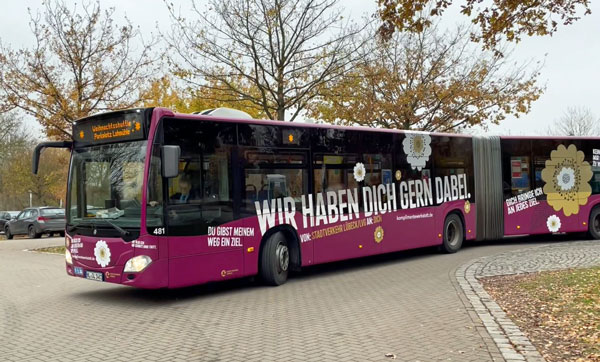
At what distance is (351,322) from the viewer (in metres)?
7.48

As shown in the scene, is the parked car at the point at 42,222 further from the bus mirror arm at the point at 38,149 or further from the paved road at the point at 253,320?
the bus mirror arm at the point at 38,149

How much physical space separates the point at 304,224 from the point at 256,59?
8641 millimetres

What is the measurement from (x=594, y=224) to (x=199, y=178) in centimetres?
1251

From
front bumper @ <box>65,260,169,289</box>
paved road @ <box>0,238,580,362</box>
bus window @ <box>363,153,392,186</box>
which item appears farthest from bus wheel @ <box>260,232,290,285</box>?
bus window @ <box>363,153,392,186</box>

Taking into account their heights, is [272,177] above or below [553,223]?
above

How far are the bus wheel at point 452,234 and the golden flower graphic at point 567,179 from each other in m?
3.06

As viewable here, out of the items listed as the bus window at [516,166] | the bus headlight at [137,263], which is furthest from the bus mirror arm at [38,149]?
the bus window at [516,166]

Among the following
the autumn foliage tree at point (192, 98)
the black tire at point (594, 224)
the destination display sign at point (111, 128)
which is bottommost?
the black tire at point (594, 224)

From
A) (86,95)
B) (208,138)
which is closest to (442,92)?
(86,95)

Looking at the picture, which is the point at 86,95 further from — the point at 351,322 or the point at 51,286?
the point at 351,322

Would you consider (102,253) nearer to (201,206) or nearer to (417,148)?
(201,206)

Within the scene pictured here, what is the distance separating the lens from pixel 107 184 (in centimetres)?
906

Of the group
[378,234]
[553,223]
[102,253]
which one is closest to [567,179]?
[553,223]

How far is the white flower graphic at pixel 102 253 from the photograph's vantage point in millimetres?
8844
